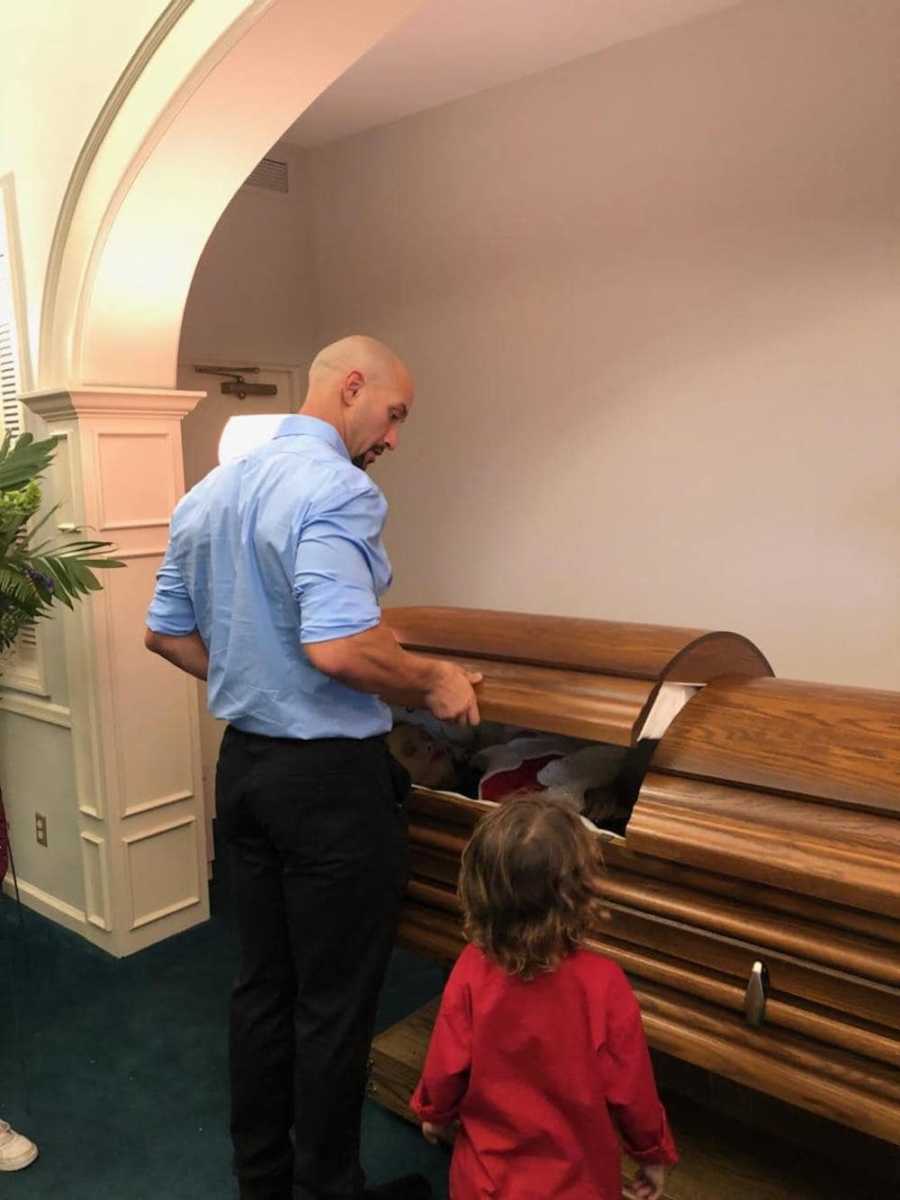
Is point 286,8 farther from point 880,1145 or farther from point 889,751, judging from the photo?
point 880,1145

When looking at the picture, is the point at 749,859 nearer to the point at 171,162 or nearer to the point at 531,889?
the point at 531,889

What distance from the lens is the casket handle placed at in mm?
1567

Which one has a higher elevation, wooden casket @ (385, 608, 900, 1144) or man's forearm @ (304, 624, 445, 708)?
man's forearm @ (304, 624, 445, 708)

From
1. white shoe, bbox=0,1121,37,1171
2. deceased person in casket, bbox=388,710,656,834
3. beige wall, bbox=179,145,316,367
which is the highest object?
beige wall, bbox=179,145,316,367

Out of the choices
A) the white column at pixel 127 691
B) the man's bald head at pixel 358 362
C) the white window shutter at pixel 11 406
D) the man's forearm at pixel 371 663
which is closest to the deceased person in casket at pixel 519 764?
the man's forearm at pixel 371 663

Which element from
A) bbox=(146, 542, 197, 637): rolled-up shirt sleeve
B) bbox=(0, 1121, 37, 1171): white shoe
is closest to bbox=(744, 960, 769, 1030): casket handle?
bbox=(146, 542, 197, 637): rolled-up shirt sleeve

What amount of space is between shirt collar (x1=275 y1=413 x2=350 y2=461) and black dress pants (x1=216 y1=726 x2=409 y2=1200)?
56 centimetres

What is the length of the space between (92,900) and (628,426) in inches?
101

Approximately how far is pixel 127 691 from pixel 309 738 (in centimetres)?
168

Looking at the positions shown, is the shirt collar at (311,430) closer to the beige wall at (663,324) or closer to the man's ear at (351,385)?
the man's ear at (351,385)

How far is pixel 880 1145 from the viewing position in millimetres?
2020

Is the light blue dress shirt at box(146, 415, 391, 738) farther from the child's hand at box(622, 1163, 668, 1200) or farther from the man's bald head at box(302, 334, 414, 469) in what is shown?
the child's hand at box(622, 1163, 668, 1200)

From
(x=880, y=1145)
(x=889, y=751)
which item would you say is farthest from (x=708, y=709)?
(x=880, y=1145)

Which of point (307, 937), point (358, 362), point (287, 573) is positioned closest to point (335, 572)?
point (287, 573)
